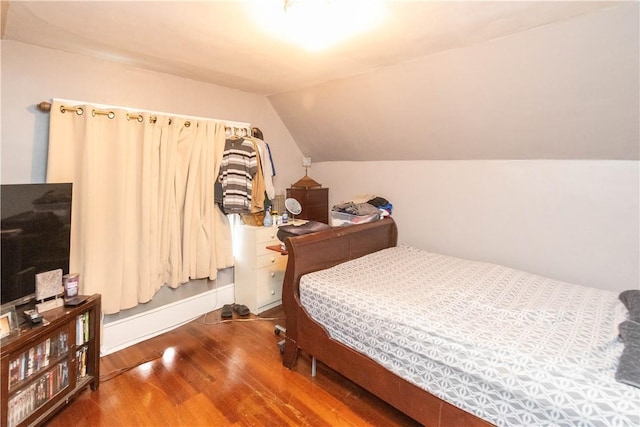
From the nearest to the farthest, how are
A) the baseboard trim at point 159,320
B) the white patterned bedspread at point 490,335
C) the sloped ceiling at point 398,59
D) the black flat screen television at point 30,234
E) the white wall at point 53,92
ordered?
the white patterned bedspread at point 490,335, the sloped ceiling at point 398,59, the black flat screen television at point 30,234, the white wall at point 53,92, the baseboard trim at point 159,320

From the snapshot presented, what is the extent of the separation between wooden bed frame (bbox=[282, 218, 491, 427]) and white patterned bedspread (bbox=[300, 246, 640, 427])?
0.06 meters

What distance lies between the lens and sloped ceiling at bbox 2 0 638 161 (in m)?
1.62

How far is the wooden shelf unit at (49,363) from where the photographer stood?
5.09 ft

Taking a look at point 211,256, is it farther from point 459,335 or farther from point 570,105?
point 570,105

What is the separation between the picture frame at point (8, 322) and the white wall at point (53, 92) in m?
0.89

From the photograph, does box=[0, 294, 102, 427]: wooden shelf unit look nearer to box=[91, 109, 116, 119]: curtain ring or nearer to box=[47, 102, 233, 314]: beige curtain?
box=[47, 102, 233, 314]: beige curtain

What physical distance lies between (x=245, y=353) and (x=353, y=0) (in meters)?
2.44

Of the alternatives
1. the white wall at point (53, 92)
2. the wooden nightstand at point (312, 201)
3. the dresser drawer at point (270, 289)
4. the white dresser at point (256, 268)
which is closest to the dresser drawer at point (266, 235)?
the white dresser at point (256, 268)

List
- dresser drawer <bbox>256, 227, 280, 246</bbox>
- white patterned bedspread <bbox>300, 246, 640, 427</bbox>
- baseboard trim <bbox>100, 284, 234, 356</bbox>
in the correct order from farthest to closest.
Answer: dresser drawer <bbox>256, 227, 280, 246</bbox> → baseboard trim <bbox>100, 284, 234, 356</bbox> → white patterned bedspread <bbox>300, 246, 640, 427</bbox>

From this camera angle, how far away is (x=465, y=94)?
2.34 metres

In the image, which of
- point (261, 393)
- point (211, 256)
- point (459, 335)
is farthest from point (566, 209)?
point (211, 256)

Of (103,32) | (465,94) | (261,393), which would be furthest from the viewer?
(465,94)

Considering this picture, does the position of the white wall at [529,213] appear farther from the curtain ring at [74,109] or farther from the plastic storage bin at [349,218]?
the curtain ring at [74,109]

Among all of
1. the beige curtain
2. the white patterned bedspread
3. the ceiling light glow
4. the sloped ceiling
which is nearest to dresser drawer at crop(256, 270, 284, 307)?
the beige curtain
